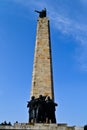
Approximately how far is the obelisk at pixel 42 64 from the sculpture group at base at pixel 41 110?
1.33 m

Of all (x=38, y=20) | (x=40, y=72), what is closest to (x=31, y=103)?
(x=40, y=72)

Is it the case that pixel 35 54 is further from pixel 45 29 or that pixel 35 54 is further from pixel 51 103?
pixel 51 103

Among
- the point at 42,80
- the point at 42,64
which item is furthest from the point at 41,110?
the point at 42,64

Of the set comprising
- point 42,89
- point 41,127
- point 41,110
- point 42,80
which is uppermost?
point 42,80

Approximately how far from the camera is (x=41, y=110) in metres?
19.2

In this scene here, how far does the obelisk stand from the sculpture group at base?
133 centimetres

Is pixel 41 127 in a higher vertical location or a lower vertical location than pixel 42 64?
lower

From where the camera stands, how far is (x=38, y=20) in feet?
78.3

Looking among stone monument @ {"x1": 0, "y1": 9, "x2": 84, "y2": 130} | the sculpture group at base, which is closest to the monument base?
stone monument @ {"x1": 0, "y1": 9, "x2": 84, "y2": 130}

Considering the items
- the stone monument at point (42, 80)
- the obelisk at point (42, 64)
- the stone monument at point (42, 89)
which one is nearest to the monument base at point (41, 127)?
the stone monument at point (42, 89)

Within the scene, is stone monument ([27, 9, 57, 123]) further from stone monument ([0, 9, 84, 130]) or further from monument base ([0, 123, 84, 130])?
monument base ([0, 123, 84, 130])

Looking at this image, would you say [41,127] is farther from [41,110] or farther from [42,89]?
[42,89]

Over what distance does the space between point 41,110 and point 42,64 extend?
151 inches

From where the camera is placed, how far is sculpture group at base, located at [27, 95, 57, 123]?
19.2m
